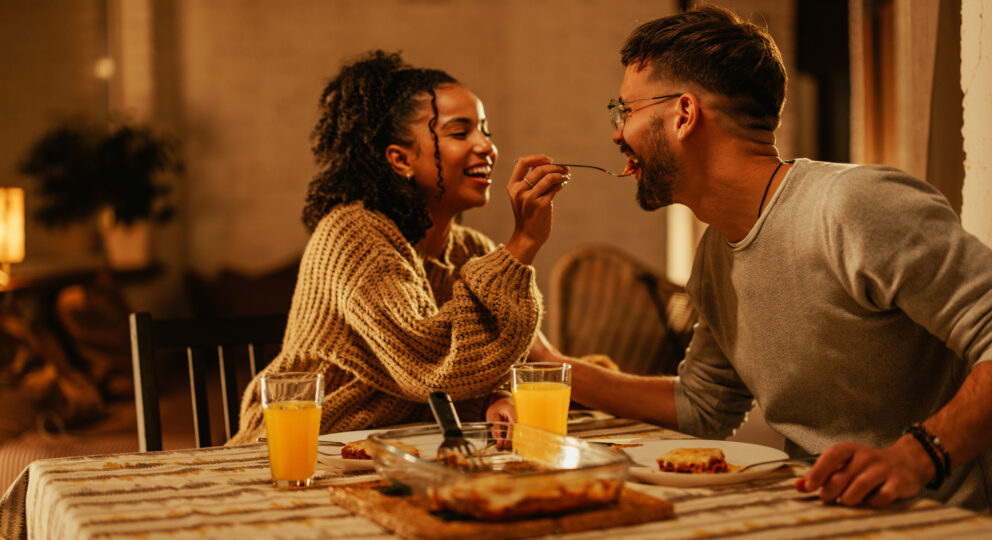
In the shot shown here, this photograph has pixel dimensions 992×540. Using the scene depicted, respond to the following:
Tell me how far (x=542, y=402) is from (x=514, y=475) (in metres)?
0.40

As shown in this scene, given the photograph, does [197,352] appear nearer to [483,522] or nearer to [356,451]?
[356,451]

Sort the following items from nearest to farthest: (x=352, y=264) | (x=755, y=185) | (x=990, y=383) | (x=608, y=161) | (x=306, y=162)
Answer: (x=990, y=383) → (x=755, y=185) → (x=352, y=264) → (x=608, y=161) → (x=306, y=162)

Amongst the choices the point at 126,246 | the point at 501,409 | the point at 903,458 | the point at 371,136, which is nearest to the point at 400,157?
the point at 371,136

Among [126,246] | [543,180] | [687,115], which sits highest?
[687,115]

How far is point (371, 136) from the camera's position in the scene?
1905mm

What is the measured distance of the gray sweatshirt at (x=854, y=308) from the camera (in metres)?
1.17

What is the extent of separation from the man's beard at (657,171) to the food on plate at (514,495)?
0.73m

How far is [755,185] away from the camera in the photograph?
4.69ft

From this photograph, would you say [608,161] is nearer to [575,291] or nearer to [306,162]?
[575,291]

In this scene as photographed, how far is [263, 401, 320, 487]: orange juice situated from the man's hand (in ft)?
1.75

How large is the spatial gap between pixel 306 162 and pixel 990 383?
14.5ft

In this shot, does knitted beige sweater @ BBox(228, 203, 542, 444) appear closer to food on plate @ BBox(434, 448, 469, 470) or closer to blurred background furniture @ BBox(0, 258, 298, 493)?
food on plate @ BBox(434, 448, 469, 470)

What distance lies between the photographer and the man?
1.15m

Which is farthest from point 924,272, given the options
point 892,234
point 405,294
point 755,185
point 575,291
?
point 575,291
